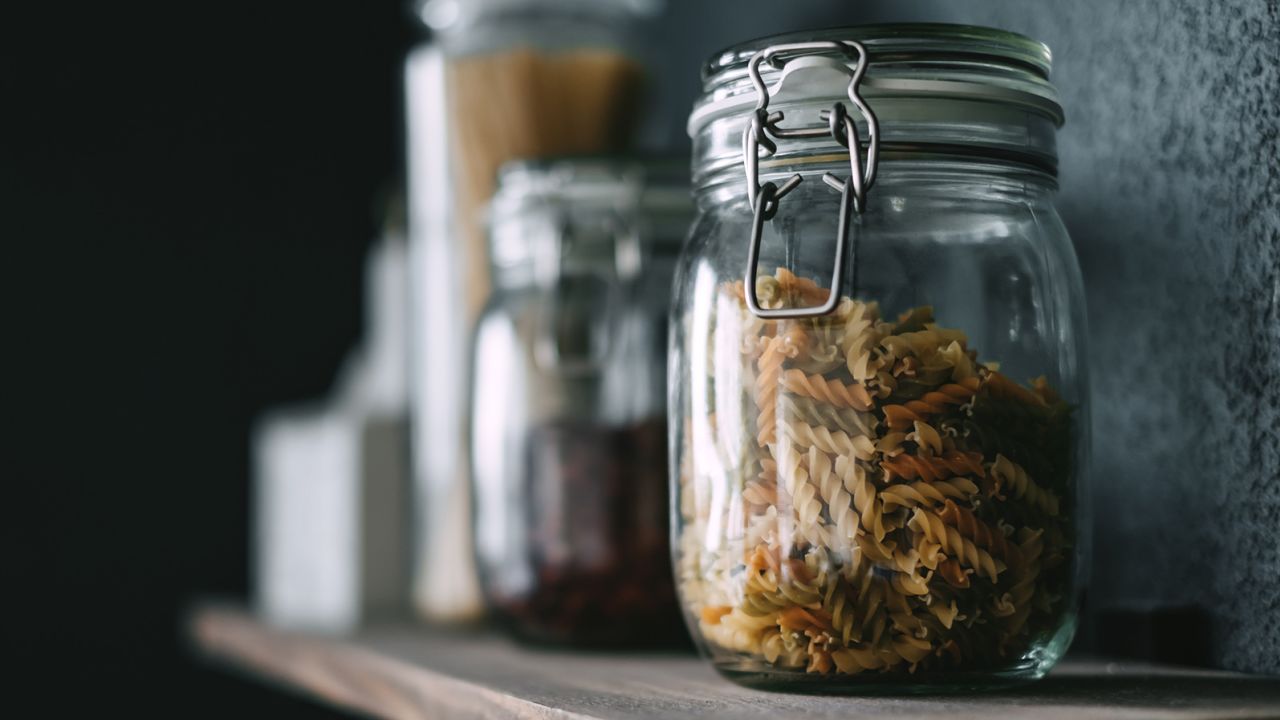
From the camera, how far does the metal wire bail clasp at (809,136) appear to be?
1.78 feet

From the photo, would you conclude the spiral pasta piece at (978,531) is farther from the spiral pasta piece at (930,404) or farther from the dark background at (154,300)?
the dark background at (154,300)

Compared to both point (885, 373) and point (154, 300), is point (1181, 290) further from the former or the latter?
point (154, 300)

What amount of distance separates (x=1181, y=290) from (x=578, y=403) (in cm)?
35

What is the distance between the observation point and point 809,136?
1.86ft

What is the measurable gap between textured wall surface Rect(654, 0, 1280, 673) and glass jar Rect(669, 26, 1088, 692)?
82 mm

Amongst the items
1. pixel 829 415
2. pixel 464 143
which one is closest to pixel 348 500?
pixel 464 143

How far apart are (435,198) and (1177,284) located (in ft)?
1.83

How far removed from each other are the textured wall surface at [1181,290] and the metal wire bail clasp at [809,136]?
7.9 inches

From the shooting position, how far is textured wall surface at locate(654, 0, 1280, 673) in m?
0.62

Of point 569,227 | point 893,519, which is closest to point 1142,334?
point 893,519

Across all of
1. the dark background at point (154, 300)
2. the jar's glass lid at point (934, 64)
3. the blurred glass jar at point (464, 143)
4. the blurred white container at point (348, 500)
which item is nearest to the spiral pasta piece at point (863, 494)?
the jar's glass lid at point (934, 64)

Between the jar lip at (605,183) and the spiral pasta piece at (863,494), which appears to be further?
the jar lip at (605,183)

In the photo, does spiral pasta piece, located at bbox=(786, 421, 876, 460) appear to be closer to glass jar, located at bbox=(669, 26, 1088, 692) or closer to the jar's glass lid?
glass jar, located at bbox=(669, 26, 1088, 692)

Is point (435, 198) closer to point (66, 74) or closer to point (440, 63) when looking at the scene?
point (440, 63)
